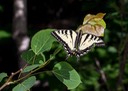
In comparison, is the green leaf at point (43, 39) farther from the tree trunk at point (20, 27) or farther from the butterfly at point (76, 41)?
the tree trunk at point (20, 27)

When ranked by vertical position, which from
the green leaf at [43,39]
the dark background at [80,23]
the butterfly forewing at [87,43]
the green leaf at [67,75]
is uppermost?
the green leaf at [43,39]

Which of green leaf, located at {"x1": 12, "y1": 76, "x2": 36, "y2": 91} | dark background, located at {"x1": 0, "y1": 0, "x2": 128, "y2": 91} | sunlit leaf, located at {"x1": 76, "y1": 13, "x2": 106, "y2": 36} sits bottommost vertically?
dark background, located at {"x1": 0, "y1": 0, "x2": 128, "y2": 91}

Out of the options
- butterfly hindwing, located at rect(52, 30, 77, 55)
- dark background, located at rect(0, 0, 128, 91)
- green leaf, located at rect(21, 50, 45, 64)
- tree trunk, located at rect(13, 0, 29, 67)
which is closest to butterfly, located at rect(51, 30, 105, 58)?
butterfly hindwing, located at rect(52, 30, 77, 55)

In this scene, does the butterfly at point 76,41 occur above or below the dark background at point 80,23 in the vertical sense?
above

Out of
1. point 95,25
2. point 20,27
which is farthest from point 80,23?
point 95,25

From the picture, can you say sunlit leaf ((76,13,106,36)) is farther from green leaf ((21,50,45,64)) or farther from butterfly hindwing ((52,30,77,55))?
green leaf ((21,50,45,64))

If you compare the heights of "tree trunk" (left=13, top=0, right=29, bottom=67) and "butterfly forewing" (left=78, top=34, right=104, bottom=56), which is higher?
"butterfly forewing" (left=78, top=34, right=104, bottom=56)

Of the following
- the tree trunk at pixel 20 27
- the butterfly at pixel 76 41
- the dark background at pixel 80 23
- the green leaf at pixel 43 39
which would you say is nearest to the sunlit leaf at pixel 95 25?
the butterfly at pixel 76 41

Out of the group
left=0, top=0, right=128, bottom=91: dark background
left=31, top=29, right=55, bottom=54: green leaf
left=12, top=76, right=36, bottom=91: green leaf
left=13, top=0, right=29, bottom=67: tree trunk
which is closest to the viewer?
left=12, top=76, right=36, bottom=91: green leaf

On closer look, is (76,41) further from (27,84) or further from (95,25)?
(27,84)
